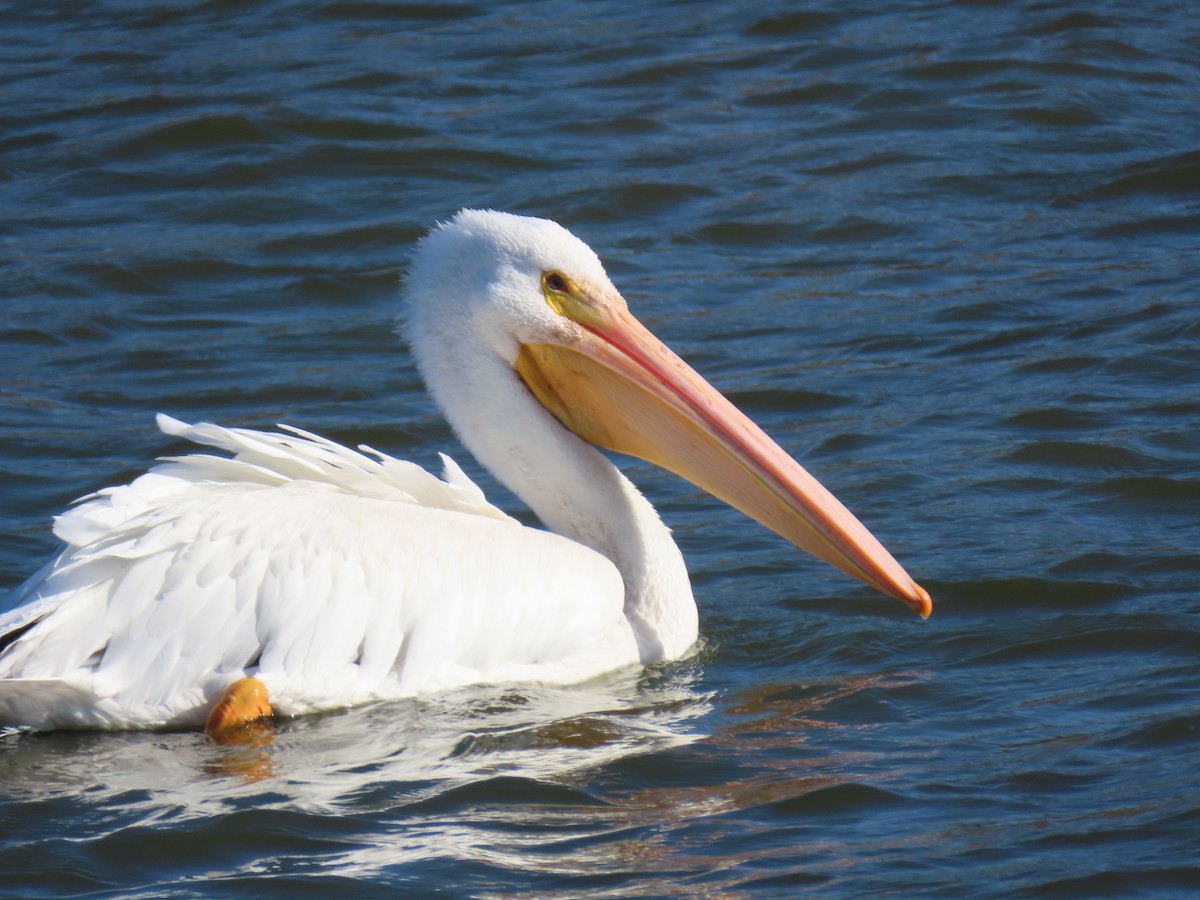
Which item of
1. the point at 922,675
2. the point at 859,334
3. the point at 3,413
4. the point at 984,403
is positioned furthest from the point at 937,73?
the point at 922,675

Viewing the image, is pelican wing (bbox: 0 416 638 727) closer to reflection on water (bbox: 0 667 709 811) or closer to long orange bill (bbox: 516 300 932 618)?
reflection on water (bbox: 0 667 709 811)

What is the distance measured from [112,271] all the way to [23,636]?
481 centimetres

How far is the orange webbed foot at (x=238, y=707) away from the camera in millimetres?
4516

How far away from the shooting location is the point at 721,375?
25.5ft

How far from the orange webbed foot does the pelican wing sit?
0.18 feet

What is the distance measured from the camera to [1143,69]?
35.7ft

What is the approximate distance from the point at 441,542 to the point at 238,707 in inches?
26.8

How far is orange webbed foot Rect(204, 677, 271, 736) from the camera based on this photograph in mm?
4516

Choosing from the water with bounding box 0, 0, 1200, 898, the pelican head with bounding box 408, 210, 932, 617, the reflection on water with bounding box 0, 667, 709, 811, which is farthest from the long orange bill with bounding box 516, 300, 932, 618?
the reflection on water with bounding box 0, 667, 709, 811

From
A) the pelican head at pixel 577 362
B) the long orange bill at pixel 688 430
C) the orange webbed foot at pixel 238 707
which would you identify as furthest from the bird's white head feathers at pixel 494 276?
the orange webbed foot at pixel 238 707

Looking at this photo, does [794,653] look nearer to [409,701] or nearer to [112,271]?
[409,701]

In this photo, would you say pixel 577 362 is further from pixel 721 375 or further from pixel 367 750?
pixel 721 375

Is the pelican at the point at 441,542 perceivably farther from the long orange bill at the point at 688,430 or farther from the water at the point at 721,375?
the water at the point at 721,375

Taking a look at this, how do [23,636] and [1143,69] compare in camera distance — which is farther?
[1143,69]
